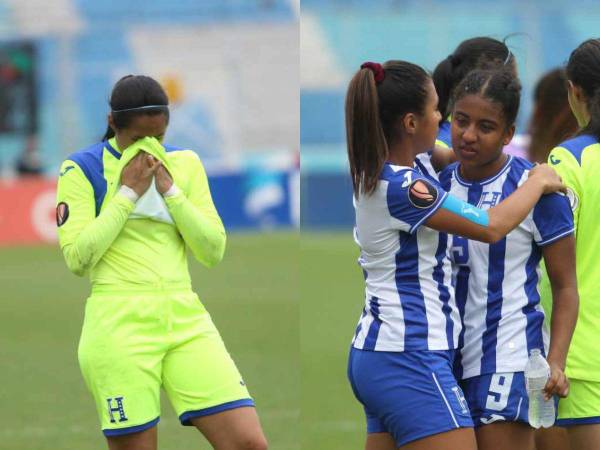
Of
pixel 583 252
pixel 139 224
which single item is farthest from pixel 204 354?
pixel 583 252

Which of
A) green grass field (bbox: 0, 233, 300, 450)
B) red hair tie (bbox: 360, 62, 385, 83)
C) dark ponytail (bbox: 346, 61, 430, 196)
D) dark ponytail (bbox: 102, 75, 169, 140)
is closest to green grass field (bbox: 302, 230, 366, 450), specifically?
green grass field (bbox: 0, 233, 300, 450)

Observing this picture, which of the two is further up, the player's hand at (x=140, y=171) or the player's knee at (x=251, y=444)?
the player's hand at (x=140, y=171)

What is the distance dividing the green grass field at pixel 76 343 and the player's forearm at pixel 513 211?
12.2 ft

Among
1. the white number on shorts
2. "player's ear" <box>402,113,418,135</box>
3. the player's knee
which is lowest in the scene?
the player's knee

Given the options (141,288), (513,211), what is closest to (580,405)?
(513,211)

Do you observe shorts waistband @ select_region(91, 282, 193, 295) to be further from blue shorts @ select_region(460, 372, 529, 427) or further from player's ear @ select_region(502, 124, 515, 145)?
player's ear @ select_region(502, 124, 515, 145)

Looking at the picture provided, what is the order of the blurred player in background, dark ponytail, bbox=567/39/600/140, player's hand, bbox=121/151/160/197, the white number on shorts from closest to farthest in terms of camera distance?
the white number on shorts
dark ponytail, bbox=567/39/600/140
player's hand, bbox=121/151/160/197
the blurred player in background

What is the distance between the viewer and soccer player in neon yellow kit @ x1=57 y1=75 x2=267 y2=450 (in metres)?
4.62

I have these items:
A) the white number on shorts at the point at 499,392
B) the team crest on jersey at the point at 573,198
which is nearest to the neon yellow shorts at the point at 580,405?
the white number on shorts at the point at 499,392

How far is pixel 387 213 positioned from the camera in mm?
3900

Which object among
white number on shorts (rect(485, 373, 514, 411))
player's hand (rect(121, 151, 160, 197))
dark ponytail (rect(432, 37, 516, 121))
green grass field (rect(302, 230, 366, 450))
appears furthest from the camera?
green grass field (rect(302, 230, 366, 450))

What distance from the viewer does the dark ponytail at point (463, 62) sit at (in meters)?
4.90

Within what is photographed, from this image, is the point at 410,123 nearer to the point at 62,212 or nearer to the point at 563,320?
the point at 563,320

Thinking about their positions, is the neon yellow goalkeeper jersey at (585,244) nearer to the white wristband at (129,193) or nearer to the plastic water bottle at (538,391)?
the plastic water bottle at (538,391)
